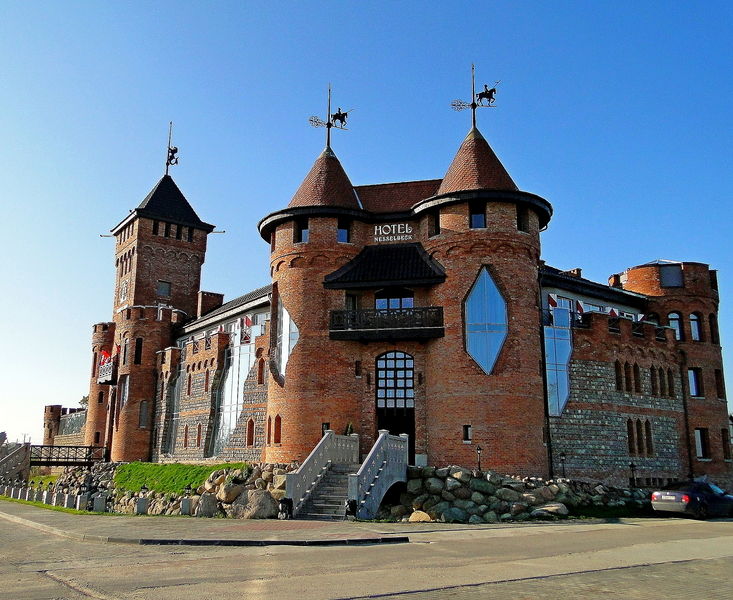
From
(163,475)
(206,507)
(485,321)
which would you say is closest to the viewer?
(206,507)

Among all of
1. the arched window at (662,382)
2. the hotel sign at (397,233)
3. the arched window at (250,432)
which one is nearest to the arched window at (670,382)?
the arched window at (662,382)

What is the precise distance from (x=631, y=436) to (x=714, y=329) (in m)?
8.89

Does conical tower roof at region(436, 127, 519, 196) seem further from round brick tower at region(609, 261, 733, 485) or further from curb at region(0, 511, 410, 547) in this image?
curb at region(0, 511, 410, 547)

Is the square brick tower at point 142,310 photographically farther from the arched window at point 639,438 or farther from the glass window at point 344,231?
the arched window at point 639,438

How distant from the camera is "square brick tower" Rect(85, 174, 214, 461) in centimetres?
4878

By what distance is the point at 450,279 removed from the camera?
29.5 m

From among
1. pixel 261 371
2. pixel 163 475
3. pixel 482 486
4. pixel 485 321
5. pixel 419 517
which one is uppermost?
pixel 485 321

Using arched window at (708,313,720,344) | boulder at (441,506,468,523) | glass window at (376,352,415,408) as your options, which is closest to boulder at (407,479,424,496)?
boulder at (441,506,468,523)

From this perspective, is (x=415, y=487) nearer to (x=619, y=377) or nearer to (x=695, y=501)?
(x=695, y=501)

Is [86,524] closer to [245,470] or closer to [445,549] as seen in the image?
[445,549]

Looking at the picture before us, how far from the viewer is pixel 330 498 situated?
2406 cm

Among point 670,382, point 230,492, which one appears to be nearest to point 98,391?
point 230,492

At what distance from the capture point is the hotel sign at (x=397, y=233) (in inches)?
1261

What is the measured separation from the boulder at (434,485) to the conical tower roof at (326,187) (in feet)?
41.5
